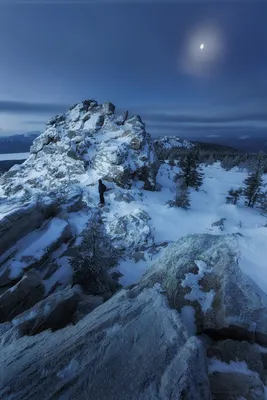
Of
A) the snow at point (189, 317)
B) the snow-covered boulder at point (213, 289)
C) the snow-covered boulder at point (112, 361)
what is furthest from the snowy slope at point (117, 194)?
the snow-covered boulder at point (112, 361)

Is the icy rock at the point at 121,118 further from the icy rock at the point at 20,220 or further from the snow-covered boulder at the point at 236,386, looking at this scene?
the snow-covered boulder at the point at 236,386

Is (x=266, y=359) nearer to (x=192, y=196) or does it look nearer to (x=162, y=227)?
(x=162, y=227)

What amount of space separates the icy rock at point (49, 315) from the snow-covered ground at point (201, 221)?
278 inches

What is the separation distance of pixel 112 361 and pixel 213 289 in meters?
6.57

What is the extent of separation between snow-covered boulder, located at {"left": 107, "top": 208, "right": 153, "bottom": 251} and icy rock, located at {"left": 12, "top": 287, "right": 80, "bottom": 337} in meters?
11.5

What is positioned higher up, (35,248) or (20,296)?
(35,248)

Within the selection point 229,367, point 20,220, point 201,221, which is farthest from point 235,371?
point 201,221

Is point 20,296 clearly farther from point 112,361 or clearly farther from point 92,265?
point 112,361

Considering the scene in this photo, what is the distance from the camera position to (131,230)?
22.4 meters

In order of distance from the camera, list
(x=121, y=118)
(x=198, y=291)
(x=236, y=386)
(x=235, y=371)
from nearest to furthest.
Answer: (x=236, y=386), (x=235, y=371), (x=198, y=291), (x=121, y=118)

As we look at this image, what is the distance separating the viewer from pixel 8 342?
776 centimetres

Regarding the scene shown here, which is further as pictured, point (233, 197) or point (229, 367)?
point (233, 197)

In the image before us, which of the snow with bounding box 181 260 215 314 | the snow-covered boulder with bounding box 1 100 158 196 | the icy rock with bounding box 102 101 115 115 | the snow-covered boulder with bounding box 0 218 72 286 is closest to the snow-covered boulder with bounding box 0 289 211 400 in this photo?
the snow with bounding box 181 260 215 314

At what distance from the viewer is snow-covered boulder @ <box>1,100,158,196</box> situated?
30.6 m
